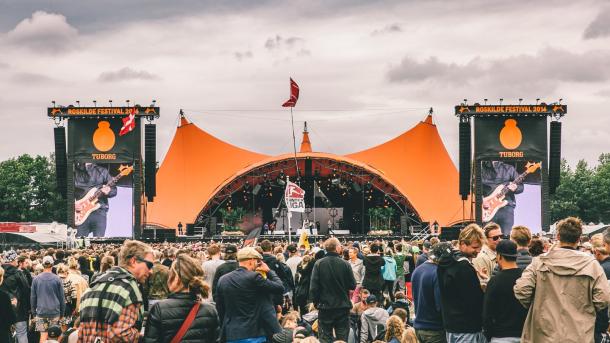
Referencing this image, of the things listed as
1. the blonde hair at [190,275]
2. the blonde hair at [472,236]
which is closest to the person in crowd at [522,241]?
the blonde hair at [472,236]

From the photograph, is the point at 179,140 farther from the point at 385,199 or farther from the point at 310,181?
the point at 385,199

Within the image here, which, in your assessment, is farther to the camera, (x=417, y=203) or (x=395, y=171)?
(x=395, y=171)

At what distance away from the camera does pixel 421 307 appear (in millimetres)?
7934

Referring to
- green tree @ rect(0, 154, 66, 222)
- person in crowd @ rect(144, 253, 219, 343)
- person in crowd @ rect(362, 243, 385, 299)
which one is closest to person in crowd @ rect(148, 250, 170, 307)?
person in crowd @ rect(144, 253, 219, 343)

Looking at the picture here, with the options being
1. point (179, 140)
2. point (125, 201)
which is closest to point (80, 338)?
point (125, 201)

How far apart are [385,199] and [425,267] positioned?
121ft

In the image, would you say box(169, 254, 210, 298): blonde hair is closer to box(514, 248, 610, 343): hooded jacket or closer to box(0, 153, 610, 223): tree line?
box(514, 248, 610, 343): hooded jacket

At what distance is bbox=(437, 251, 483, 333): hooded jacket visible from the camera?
22.9ft

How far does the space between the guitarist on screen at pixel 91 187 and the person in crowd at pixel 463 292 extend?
27.7m

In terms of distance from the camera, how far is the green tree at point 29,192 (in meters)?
71.6

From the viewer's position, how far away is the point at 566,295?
602cm

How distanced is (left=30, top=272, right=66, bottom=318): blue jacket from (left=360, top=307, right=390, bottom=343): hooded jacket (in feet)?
13.1

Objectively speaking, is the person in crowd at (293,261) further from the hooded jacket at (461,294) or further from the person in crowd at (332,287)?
the hooded jacket at (461,294)

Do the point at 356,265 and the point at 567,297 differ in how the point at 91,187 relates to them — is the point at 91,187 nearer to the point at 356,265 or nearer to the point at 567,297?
the point at 356,265
